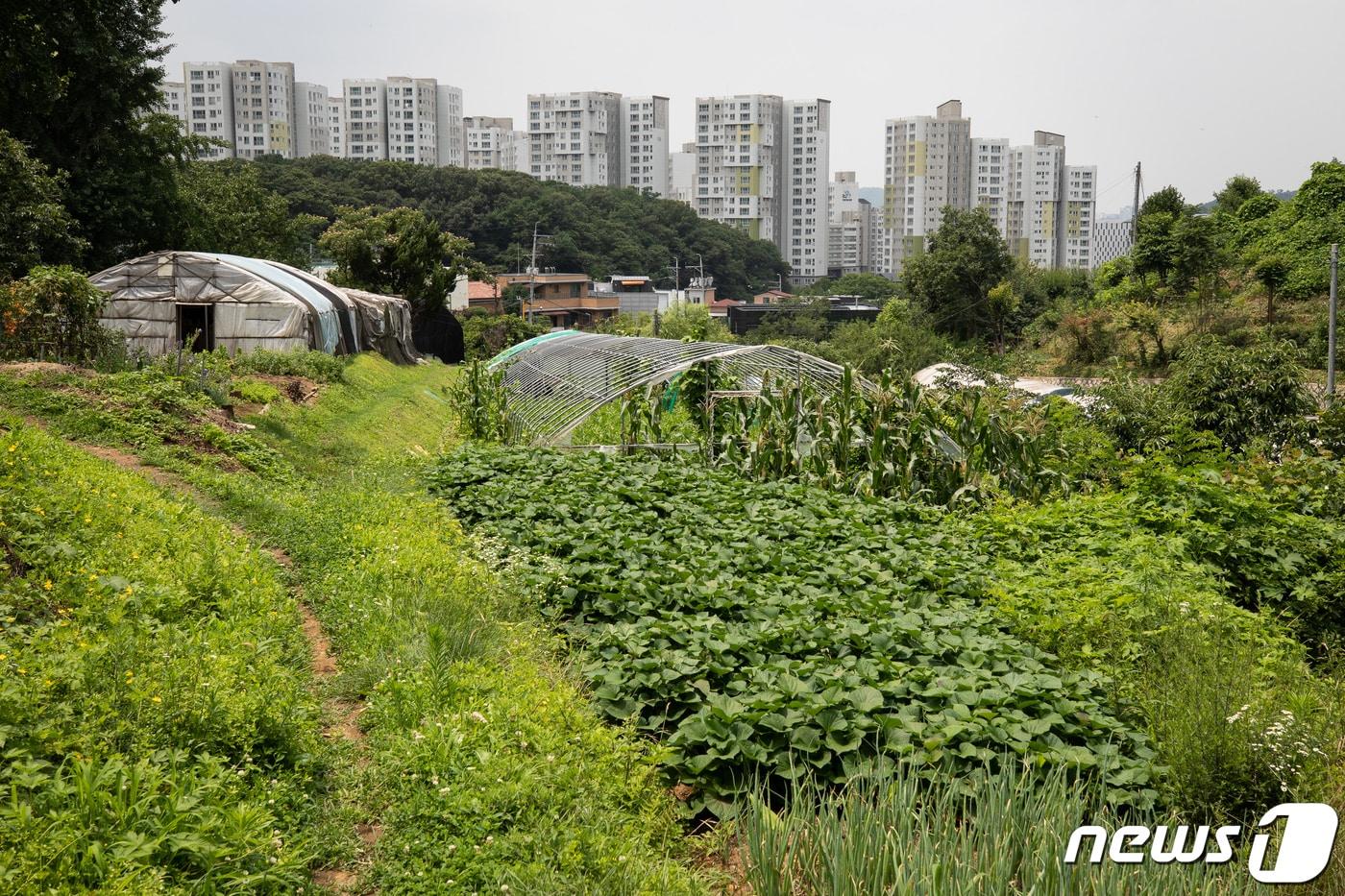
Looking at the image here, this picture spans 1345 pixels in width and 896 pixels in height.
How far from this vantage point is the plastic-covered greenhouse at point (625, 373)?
13.9 meters

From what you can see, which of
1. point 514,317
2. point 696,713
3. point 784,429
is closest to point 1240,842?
point 696,713

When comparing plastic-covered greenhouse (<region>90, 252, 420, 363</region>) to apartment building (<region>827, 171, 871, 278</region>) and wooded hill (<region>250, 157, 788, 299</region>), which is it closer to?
wooded hill (<region>250, 157, 788, 299</region>)

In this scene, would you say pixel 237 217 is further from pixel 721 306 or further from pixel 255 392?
pixel 721 306

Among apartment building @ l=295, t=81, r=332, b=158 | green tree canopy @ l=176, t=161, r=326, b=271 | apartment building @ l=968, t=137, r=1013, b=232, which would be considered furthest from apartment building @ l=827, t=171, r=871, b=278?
green tree canopy @ l=176, t=161, r=326, b=271

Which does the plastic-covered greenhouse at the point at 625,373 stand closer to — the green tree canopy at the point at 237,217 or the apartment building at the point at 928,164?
the green tree canopy at the point at 237,217

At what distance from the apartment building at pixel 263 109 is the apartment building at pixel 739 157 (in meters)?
43.1

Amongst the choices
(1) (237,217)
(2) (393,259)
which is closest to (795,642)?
(2) (393,259)

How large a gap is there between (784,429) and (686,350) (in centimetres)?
368

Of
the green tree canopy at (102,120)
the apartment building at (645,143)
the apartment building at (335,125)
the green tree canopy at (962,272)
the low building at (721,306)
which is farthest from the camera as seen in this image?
the apartment building at (645,143)

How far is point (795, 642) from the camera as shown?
561cm

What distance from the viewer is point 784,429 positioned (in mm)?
11781

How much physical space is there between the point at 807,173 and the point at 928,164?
1363 centimetres

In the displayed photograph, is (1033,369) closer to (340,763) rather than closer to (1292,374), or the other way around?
(1292,374)

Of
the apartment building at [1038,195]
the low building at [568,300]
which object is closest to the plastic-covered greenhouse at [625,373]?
the low building at [568,300]
